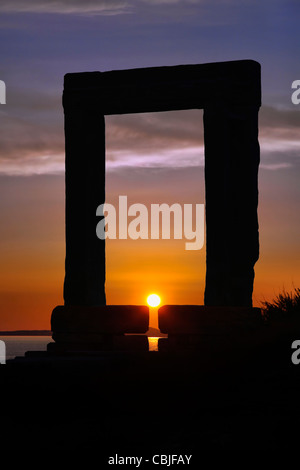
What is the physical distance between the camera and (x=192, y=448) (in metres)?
6.52

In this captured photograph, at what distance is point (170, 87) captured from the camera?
41.4ft

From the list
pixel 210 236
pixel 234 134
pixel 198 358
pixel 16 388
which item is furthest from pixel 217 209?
pixel 16 388

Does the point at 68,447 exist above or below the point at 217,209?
below

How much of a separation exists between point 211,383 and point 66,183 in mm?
5390

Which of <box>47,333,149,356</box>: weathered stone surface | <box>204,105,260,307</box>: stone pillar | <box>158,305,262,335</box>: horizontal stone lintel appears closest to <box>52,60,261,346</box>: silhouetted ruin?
<box>204,105,260,307</box>: stone pillar

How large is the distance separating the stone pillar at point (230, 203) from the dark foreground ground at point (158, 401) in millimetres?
1483

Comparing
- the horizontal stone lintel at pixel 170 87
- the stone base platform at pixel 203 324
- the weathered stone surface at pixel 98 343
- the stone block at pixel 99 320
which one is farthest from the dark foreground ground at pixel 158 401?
the horizontal stone lintel at pixel 170 87

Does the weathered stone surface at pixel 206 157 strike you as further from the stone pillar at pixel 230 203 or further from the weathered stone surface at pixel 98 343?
the weathered stone surface at pixel 98 343

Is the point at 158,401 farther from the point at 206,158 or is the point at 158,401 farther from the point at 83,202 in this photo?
the point at 83,202

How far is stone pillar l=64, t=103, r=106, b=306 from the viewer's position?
43.1ft

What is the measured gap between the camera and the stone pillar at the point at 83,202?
13.1 meters

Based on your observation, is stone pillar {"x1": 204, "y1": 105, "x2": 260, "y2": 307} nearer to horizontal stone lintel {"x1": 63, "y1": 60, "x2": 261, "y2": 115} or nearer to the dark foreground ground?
horizontal stone lintel {"x1": 63, "y1": 60, "x2": 261, "y2": 115}

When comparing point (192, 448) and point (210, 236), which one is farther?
point (210, 236)
